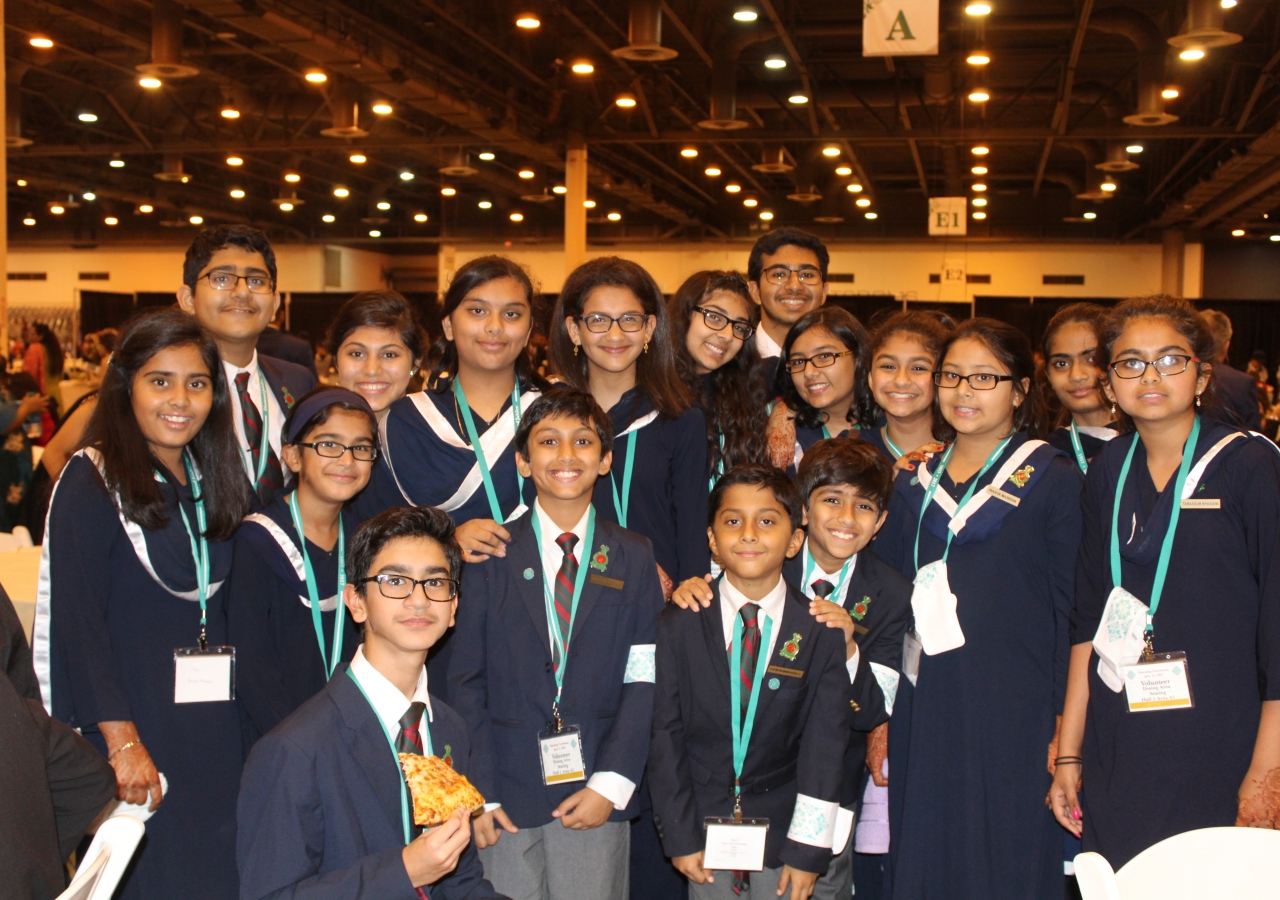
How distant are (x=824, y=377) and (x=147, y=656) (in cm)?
204

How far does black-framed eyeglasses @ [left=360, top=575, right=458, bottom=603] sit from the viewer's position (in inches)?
86.7

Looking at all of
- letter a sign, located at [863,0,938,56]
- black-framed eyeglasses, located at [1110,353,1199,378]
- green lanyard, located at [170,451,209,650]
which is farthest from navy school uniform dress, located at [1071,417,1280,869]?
letter a sign, located at [863,0,938,56]

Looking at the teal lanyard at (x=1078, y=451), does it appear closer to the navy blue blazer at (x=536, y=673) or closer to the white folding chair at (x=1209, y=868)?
the navy blue blazer at (x=536, y=673)

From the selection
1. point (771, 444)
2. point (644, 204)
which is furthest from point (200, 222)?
point (771, 444)

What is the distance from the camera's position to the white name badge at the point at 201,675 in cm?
261

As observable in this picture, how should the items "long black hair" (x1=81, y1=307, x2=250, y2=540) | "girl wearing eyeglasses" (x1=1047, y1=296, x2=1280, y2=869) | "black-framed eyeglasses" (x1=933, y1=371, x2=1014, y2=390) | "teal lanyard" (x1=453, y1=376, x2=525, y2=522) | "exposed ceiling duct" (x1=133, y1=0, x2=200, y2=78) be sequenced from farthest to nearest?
"exposed ceiling duct" (x1=133, y1=0, x2=200, y2=78) < "teal lanyard" (x1=453, y1=376, x2=525, y2=522) < "black-framed eyeglasses" (x1=933, y1=371, x2=1014, y2=390) < "long black hair" (x1=81, y1=307, x2=250, y2=540) < "girl wearing eyeglasses" (x1=1047, y1=296, x2=1280, y2=869)

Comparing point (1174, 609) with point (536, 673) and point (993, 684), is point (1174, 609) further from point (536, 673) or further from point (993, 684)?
point (536, 673)

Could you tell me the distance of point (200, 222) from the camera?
2386 cm

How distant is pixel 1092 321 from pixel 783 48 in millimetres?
9158

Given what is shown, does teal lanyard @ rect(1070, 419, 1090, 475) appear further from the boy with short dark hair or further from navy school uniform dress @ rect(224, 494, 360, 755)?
navy school uniform dress @ rect(224, 494, 360, 755)

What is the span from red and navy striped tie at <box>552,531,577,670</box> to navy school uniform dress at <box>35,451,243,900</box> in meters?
0.85

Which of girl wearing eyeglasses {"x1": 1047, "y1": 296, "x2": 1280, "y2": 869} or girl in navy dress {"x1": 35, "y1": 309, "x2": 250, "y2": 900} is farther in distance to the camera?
girl in navy dress {"x1": 35, "y1": 309, "x2": 250, "y2": 900}

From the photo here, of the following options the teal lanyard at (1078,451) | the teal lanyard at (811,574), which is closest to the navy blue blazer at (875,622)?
the teal lanyard at (811,574)

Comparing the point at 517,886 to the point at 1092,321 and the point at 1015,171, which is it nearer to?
the point at 1092,321
